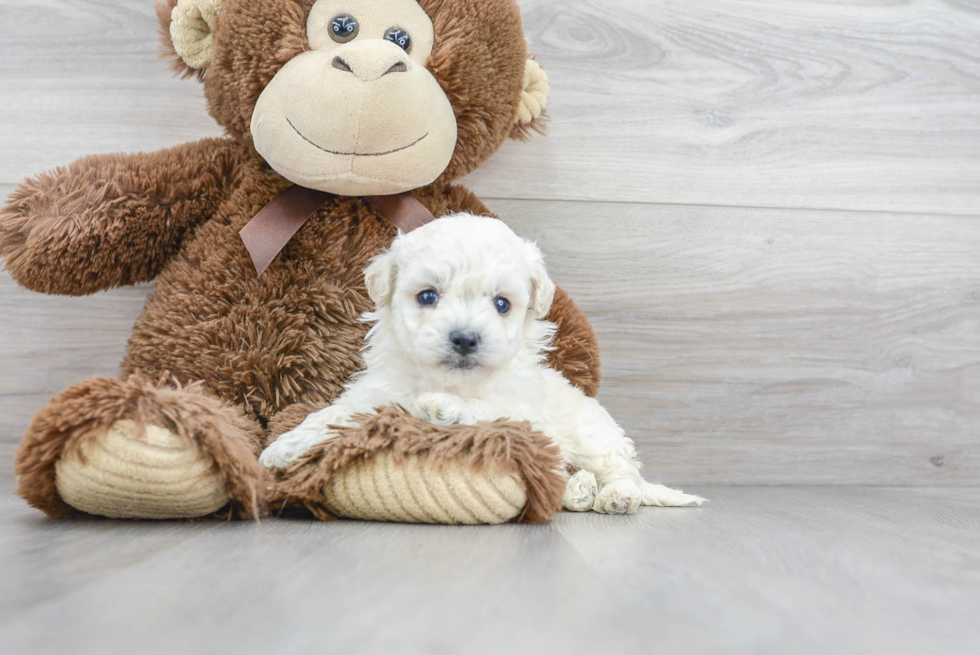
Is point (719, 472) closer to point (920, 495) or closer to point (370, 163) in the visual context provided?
point (920, 495)

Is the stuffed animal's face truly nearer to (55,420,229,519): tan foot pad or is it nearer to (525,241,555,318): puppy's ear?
(525,241,555,318): puppy's ear

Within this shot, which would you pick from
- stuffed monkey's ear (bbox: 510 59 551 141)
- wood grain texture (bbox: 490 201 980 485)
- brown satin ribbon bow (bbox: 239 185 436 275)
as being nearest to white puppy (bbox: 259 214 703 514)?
brown satin ribbon bow (bbox: 239 185 436 275)

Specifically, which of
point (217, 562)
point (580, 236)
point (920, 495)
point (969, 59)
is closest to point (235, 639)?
point (217, 562)

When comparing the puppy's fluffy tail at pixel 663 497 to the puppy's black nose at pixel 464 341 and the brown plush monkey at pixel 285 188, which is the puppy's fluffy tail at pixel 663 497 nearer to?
the brown plush monkey at pixel 285 188

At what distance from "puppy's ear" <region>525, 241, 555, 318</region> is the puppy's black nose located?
157 millimetres

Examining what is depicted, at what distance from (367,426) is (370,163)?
357 millimetres

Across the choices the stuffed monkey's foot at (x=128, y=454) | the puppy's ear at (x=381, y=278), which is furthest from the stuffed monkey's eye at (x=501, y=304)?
the stuffed monkey's foot at (x=128, y=454)

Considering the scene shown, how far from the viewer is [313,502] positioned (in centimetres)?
84

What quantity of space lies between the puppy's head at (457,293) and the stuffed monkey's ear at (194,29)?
40cm

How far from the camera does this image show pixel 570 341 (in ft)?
3.76

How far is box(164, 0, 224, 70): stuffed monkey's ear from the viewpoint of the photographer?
1.06 metres

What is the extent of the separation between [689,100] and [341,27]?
67 cm

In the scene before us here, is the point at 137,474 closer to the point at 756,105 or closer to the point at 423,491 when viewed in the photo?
the point at 423,491

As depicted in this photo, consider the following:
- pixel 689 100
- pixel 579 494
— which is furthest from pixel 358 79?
pixel 689 100
